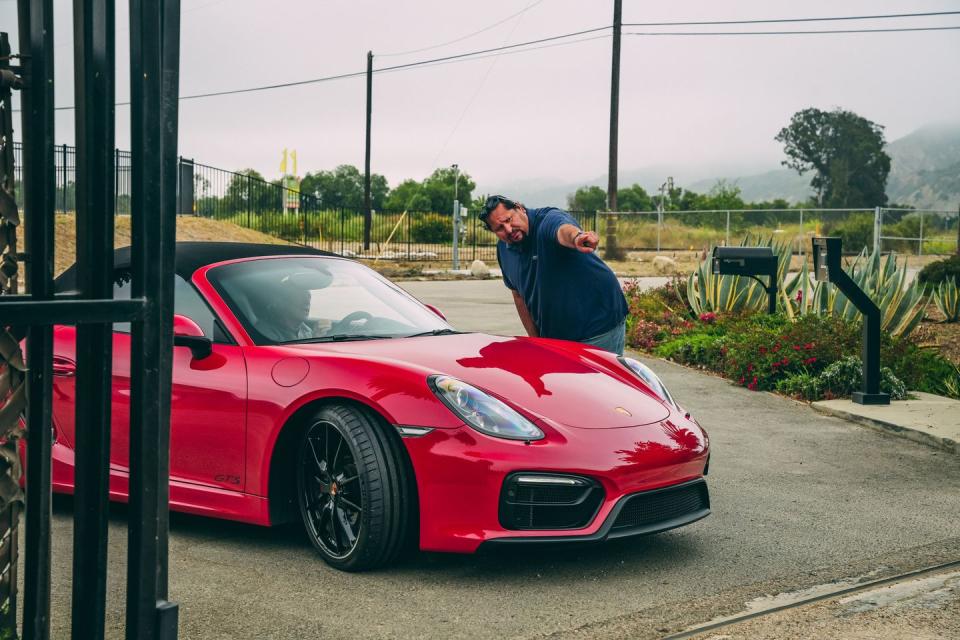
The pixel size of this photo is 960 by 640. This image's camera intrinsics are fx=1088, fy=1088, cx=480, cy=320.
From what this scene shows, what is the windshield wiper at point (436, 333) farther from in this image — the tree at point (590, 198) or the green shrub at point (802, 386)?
the tree at point (590, 198)

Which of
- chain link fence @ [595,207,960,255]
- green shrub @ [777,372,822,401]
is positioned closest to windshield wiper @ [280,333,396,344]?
green shrub @ [777,372,822,401]

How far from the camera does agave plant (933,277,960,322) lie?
47.1 feet

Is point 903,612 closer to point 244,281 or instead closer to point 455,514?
point 455,514

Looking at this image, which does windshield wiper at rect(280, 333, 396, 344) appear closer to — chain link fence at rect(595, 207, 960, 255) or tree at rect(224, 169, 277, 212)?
tree at rect(224, 169, 277, 212)

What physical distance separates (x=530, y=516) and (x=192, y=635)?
134 centimetres

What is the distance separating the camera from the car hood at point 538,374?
456 centimetres

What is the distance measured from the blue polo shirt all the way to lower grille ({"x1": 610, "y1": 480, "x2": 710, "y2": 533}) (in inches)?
78.7

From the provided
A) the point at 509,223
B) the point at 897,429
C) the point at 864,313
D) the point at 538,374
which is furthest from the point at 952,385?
the point at 538,374

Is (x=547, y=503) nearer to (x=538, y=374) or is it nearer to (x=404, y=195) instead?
(x=538, y=374)

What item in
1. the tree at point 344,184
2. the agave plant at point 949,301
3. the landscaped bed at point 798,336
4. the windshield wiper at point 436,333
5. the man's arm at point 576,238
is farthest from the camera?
the tree at point 344,184

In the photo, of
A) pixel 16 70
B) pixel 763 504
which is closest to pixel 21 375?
pixel 16 70

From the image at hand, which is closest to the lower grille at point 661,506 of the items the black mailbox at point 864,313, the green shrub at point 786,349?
the black mailbox at point 864,313

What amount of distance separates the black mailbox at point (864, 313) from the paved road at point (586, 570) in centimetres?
218

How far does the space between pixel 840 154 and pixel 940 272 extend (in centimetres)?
9827
